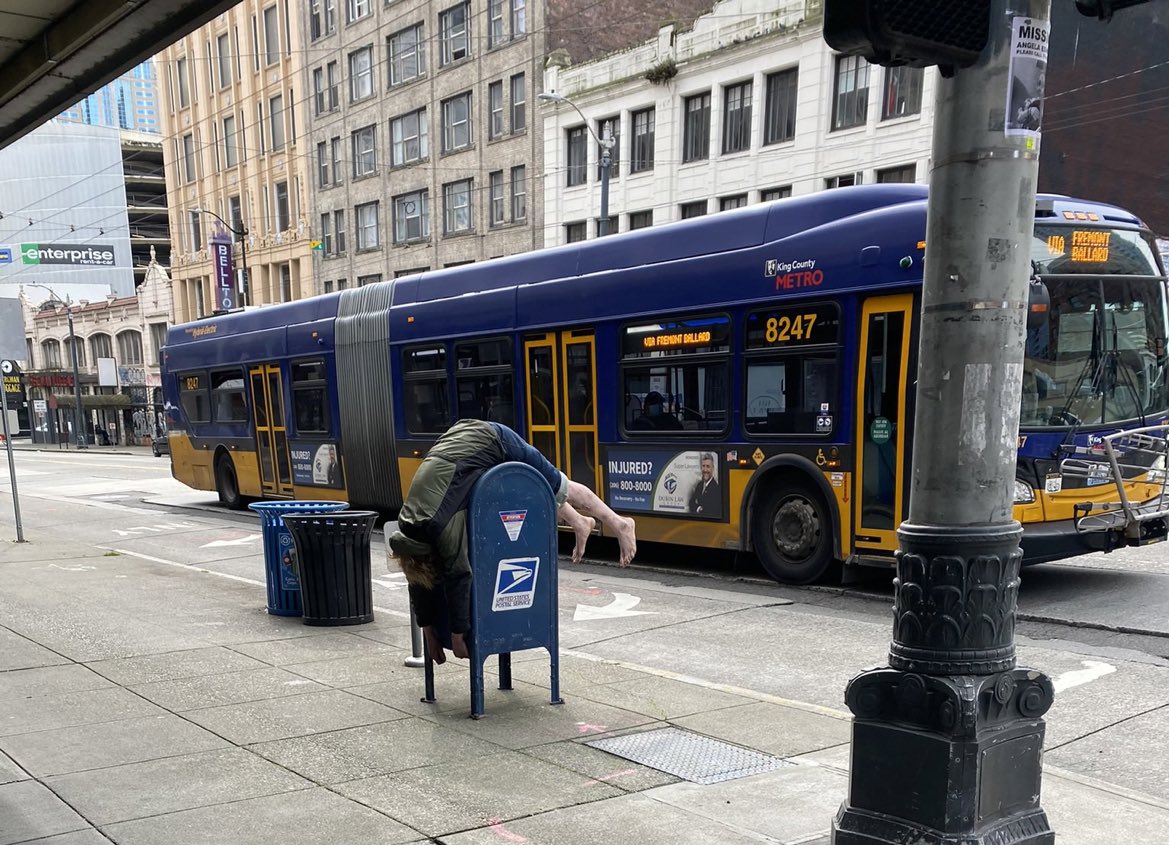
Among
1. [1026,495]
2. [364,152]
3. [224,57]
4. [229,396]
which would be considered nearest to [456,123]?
[364,152]

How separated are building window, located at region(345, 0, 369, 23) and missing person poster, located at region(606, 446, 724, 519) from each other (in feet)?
129

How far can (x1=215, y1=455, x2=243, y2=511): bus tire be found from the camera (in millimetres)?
18906

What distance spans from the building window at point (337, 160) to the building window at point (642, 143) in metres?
19.6

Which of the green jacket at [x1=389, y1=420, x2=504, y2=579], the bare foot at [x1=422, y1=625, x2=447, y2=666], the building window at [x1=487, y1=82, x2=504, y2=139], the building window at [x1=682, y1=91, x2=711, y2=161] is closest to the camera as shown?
the green jacket at [x1=389, y1=420, x2=504, y2=579]

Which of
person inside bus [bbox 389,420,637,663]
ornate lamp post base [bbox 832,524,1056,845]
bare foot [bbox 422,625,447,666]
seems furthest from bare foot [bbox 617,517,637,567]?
ornate lamp post base [bbox 832,524,1056,845]

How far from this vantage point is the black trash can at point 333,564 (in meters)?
7.57

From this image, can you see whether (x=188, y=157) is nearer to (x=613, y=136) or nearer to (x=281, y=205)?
(x=281, y=205)

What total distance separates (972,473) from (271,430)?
15.7m

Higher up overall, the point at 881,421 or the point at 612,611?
the point at 881,421

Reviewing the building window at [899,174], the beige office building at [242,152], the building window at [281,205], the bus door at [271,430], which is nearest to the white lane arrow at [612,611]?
the bus door at [271,430]

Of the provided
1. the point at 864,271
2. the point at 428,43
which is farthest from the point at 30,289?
the point at 864,271

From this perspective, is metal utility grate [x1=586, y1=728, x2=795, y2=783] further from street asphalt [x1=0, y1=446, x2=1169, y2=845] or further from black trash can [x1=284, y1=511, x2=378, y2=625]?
black trash can [x1=284, y1=511, x2=378, y2=625]

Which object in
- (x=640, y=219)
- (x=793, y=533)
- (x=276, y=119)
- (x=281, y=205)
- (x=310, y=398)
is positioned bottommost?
(x=793, y=533)

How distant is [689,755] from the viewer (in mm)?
4719
